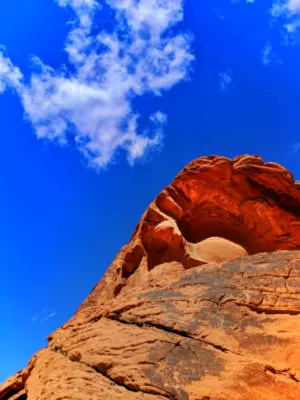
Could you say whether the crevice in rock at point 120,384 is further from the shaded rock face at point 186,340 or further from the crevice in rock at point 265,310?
the crevice in rock at point 265,310

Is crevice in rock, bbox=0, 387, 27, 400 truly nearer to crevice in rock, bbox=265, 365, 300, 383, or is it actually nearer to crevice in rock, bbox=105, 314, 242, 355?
crevice in rock, bbox=105, 314, 242, 355

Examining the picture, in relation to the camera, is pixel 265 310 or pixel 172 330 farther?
pixel 265 310

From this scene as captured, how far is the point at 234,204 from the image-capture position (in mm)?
20891

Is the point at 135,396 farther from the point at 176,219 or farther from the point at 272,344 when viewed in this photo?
the point at 176,219

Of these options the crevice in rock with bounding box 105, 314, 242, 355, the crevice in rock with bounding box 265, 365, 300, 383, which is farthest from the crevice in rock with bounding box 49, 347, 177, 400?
the crevice in rock with bounding box 265, 365, 300, 383

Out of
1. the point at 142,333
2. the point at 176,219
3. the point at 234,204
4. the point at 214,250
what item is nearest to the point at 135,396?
the point at 142,333

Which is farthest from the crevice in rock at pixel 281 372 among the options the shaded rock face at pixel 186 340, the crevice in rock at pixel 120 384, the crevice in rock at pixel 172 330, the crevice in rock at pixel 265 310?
the crevice in rock at pixel 120 384

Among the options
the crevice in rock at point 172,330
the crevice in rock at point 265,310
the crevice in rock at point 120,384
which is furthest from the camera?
the crevice in rock at point 265,310

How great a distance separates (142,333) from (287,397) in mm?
3629

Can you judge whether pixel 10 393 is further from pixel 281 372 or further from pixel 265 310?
pixel 281 372

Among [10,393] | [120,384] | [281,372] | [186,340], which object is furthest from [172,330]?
[10,393]

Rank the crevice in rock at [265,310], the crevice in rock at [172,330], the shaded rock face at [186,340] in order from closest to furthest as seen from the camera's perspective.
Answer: the shaded rock face at [186,340] < the crevice in rock at [172,330] < the crevice in rock at [265,310]

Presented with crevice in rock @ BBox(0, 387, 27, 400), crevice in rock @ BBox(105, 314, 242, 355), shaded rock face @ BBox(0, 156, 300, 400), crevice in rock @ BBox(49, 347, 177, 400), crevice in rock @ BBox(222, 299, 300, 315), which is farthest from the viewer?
crevice in rock @ BBox(0, 387, 27, 400)

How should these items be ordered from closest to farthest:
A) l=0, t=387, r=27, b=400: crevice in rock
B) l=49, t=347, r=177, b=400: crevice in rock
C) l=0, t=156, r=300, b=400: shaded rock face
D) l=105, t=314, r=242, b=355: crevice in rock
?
l=49, t=347, r=177, b=400: crevice in rock
l=0, t=156, r=300, b=400: shaded rock face
l=105, t=314, r=242, b=355: crevice in rock
l=0, t=387, r=27, b=400: crevice in rock
